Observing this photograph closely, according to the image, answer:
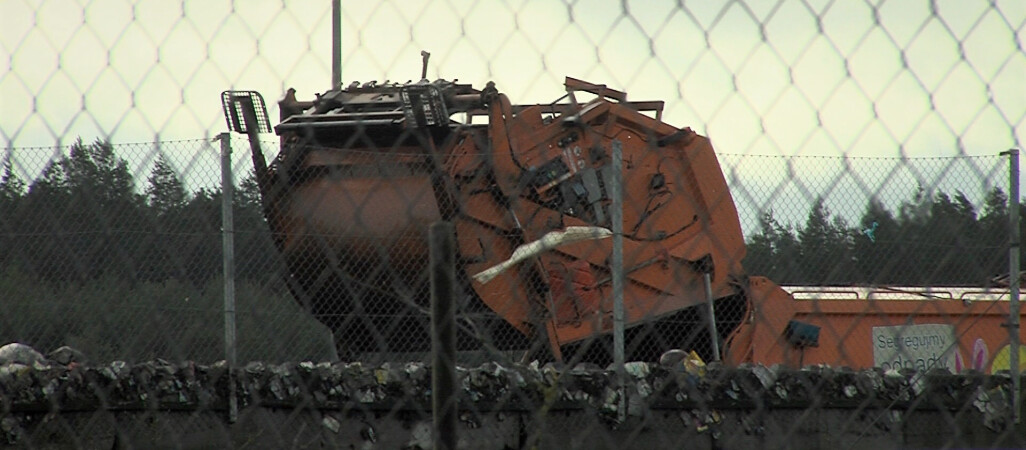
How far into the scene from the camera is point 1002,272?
501 cm

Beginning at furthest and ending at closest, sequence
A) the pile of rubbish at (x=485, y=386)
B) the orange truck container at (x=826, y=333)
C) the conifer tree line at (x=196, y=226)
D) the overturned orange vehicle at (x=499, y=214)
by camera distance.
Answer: the orange truck container at (x=826, y=333)
the pile of rubbish at (x=485, y=386)
the overturned orange vehicle at (x=499, y=214)
the conifer tree line at (x=196, y=226)

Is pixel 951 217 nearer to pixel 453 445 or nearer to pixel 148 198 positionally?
pixel 453 445

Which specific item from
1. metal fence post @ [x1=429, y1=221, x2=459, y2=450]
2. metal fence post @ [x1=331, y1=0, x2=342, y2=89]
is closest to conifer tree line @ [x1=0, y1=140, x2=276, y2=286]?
metal fence post @ [x1=331, y1=0, x2=342, y2=89]

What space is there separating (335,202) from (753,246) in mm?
1229

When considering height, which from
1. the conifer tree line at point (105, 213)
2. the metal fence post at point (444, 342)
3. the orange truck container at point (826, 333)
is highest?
the orange truck container at point (826, 333)

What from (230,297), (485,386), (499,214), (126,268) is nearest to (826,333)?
(485,386)

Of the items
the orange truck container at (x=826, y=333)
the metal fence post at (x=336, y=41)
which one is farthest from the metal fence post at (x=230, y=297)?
the orange truck container at (x=826, y=333)

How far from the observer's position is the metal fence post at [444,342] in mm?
1850

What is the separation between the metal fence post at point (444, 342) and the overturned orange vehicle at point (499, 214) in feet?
1.61

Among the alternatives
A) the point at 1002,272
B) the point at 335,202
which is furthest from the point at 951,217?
the point at 1002,272

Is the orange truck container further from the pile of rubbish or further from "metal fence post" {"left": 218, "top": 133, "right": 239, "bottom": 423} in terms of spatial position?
"metal fence post" {"left": 218, "top": 133, "right": 239, "bottom": 423}

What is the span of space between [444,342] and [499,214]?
3045 mm

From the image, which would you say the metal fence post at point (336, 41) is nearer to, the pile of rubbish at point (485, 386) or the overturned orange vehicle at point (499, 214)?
the overturned orange vehicle at point (499, 214)

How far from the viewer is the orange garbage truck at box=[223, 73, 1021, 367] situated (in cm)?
307
